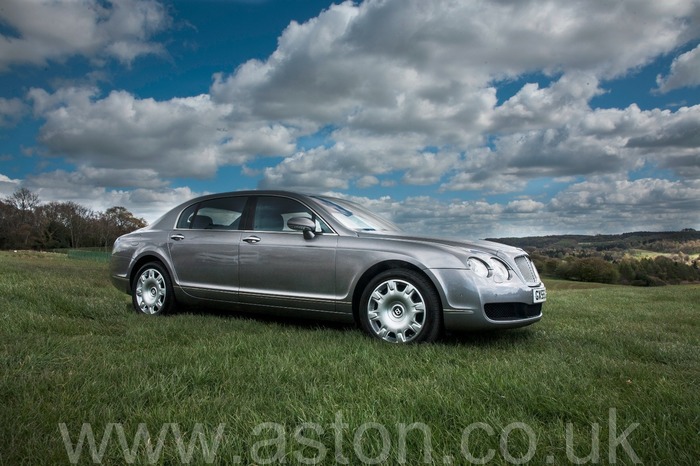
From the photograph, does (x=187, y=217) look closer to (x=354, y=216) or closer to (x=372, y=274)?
(x=354, y=216)

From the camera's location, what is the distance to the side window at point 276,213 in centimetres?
594

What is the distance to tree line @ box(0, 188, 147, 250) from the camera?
69.3 m

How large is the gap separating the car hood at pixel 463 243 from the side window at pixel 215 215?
1.83 metres

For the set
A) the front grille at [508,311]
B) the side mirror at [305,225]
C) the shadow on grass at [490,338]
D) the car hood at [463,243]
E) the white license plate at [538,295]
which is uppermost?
the side mirror at [305,225]

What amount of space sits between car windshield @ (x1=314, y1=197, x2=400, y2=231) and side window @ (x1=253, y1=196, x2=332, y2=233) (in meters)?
0.25

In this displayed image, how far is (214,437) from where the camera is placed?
2.39 m

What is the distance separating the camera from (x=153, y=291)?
681 cm

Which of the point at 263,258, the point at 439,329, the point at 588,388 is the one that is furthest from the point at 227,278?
the point at 588,388

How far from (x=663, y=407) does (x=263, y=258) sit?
13.7 feet

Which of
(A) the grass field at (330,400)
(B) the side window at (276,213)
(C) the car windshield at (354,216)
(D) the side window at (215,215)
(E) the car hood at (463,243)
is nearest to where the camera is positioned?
(A) the grass field at (330,400)

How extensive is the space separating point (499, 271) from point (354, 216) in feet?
6.08

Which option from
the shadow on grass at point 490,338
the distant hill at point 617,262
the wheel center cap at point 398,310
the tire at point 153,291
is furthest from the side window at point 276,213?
the distant hill at point 617,262

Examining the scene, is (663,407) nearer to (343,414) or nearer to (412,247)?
(343,414)

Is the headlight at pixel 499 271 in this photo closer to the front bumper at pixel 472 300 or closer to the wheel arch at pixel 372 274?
the front bumper at pixel 472 300
